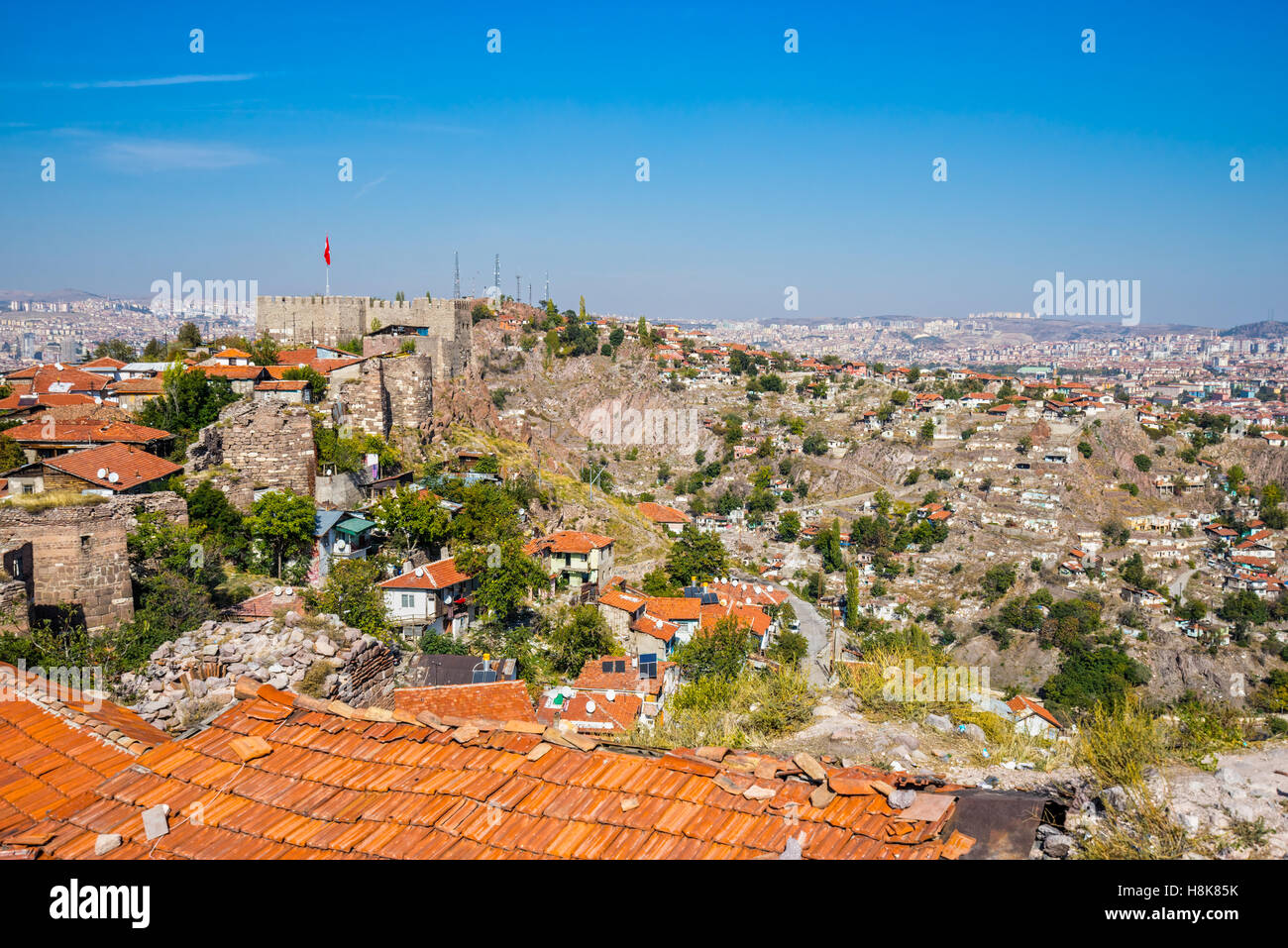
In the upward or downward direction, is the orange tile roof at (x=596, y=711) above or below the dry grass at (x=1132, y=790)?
below

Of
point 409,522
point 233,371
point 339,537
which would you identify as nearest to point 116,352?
point 233,371

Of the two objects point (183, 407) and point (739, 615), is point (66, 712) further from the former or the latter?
point (739, 615)

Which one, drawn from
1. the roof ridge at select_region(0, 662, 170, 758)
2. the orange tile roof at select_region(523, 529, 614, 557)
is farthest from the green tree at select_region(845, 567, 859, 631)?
the roof ridge at select_region(0, 662, 170, 758)

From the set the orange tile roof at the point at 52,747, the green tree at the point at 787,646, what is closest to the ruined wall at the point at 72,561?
the orange tile roof at the point at 52,747

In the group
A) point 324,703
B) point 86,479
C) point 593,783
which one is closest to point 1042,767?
point 593,783

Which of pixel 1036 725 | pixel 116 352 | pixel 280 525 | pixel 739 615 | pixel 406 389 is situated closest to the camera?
pixel 1036 725

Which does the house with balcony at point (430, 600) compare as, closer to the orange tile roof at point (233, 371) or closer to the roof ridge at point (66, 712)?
the orange tile roof at point (233, 371)
